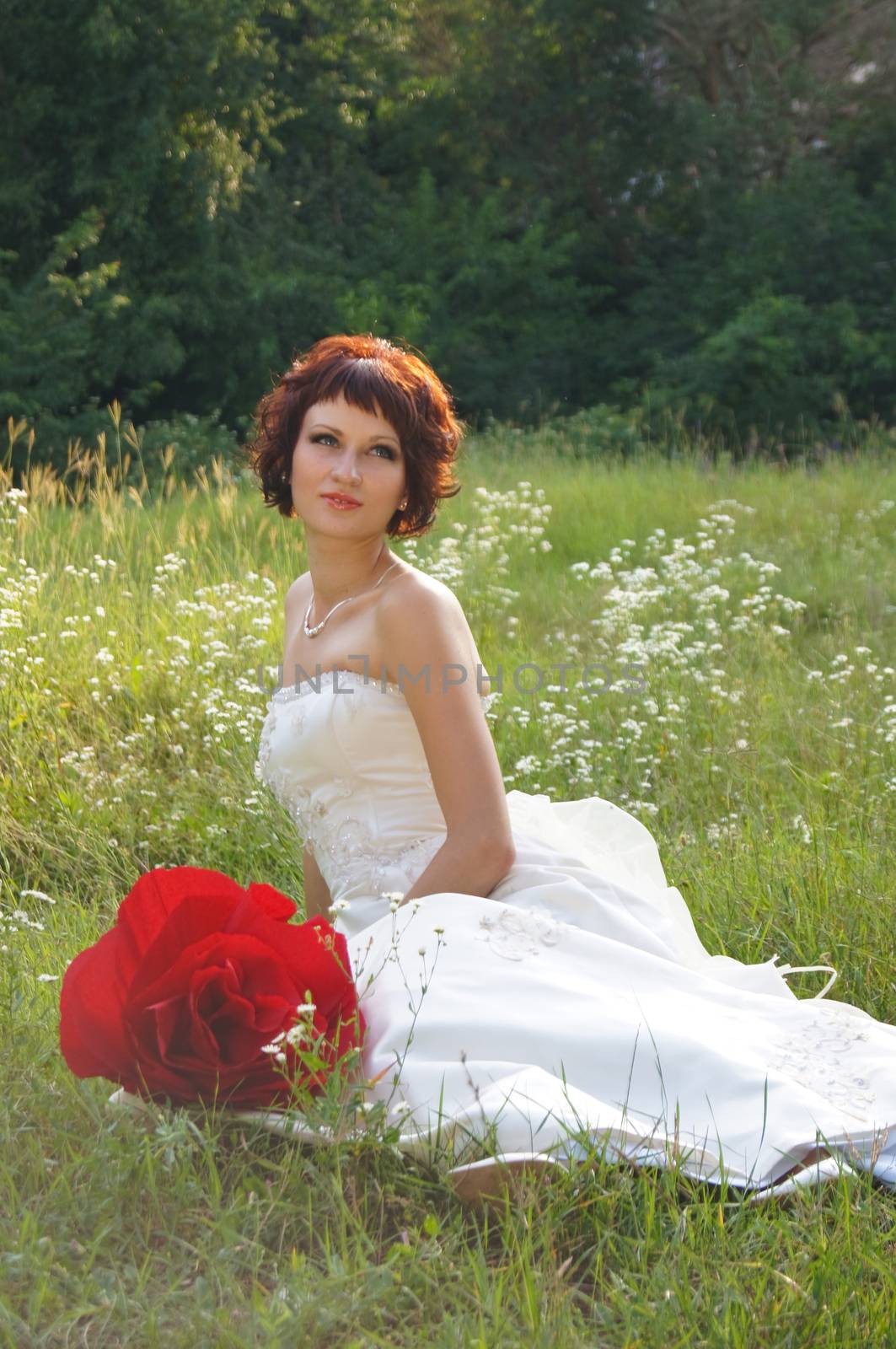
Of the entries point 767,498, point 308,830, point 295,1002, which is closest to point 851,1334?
point 295,1002

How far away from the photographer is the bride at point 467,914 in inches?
87.0

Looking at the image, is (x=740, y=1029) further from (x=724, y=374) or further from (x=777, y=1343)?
(x=724, y=374)

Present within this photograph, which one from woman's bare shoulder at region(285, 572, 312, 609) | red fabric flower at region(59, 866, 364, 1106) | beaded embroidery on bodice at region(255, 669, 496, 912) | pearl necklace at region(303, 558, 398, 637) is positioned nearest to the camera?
red fabric flower at region(59, 866, 364, 1106)

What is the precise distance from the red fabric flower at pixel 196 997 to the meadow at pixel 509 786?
0.11 m

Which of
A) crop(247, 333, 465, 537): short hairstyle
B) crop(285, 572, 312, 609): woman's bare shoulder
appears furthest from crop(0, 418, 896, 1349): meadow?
crop(247, 333, 465, 537): short hairstyle

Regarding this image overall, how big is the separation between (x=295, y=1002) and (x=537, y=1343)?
68cm

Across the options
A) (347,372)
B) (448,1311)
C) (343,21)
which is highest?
(343,21)

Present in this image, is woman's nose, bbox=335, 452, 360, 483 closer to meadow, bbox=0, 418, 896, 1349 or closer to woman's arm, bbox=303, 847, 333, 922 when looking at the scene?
woman's arm, bbox=303, 847, 333, 922

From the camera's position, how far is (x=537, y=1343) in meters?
1.79

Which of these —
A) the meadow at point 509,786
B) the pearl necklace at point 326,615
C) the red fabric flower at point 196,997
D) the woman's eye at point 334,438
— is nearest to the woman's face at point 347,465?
the woman's eye at point 334,438

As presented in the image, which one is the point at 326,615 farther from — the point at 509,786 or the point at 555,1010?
the point at 509,786

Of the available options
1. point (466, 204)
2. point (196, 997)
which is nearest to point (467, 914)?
point (196, 997)

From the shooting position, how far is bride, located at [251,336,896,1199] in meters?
2.21

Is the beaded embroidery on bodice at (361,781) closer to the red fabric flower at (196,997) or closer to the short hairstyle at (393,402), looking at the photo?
the short hairstyle at (393,402)
